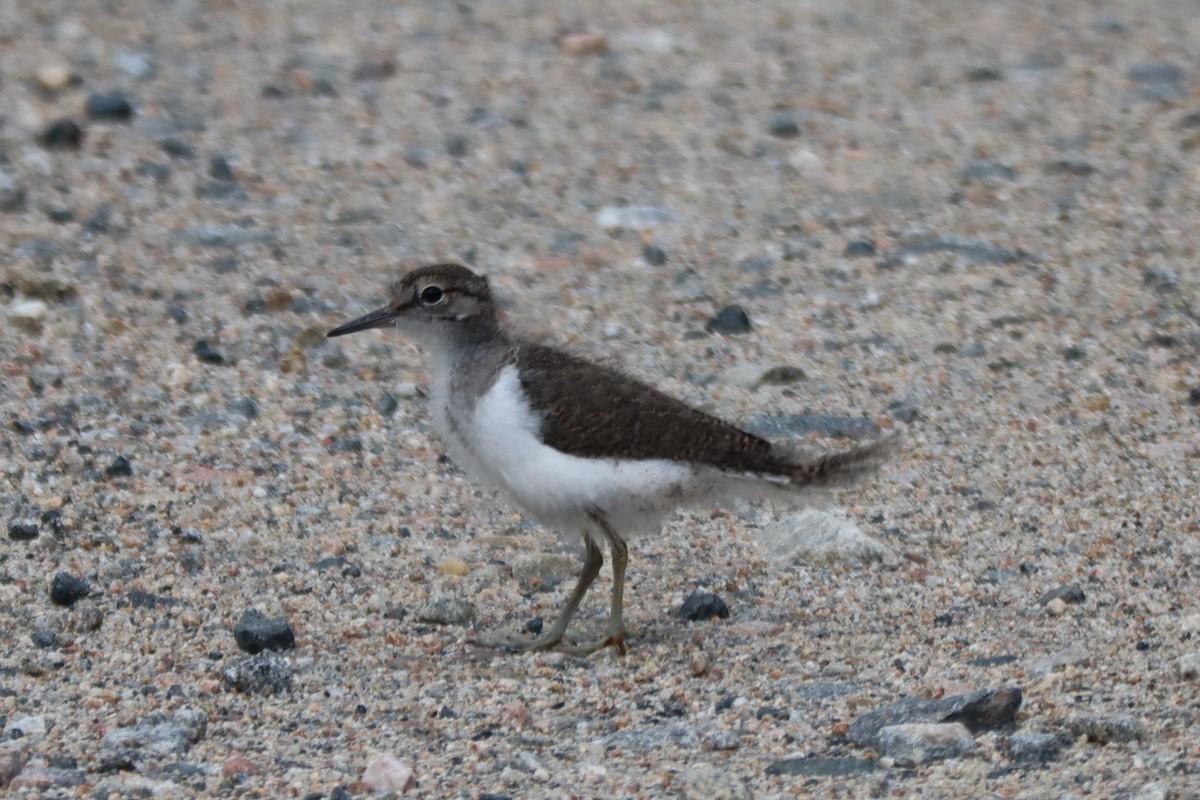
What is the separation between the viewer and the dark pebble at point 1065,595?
18.0 ft

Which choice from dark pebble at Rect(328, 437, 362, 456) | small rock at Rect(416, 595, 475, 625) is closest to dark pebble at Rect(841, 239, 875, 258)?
dark pebble at Rect(328, 437, 362, 456)

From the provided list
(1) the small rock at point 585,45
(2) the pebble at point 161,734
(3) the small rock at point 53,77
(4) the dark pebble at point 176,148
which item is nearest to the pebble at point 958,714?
(2) the pebble at point 161,734

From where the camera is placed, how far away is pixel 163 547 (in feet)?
18.9

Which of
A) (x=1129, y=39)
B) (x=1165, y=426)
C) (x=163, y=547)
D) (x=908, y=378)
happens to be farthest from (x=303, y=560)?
(x=1129, y=39)

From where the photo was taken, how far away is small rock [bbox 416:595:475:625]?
216 inches

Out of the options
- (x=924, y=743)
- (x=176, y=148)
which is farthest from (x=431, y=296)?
(x=176, y=148)

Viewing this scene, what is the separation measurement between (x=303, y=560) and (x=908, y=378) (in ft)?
8.93

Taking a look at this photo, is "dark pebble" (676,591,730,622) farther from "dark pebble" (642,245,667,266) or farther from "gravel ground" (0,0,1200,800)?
"dark pebble" (642,245,667,266)

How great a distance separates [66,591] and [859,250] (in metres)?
4.47

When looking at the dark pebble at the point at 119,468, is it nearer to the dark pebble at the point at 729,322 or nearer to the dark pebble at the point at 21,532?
the dark pebble at the point at 21,532

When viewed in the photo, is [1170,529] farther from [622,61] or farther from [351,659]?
[622,61]

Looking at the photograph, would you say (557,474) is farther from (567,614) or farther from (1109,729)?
(1109,729)

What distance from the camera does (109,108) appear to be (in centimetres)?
966

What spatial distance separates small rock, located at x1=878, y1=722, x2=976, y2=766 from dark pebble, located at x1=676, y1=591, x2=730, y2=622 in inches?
43.9
